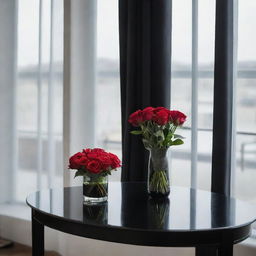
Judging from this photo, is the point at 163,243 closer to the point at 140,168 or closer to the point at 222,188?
the point at 222,188

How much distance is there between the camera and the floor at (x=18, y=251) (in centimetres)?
331

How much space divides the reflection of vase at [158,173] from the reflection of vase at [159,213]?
0.05m

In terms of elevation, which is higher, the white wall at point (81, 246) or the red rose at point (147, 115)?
the red rose at point (147, 115)

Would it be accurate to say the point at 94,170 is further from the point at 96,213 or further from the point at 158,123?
the point at 158,123

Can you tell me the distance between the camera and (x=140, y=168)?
2.82 m

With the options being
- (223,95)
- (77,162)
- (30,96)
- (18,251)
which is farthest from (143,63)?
(18,251)

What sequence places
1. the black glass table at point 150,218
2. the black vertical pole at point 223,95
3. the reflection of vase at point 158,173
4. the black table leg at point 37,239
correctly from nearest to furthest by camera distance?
the black glass table at point 150,218 < the reflection of vase at point 158,173 < the black table leg at point 37,239 < the black vertical pole at point 223,95

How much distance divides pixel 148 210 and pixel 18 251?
1.83 m

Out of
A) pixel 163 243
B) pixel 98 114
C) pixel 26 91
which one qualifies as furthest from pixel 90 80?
pixel 163 243

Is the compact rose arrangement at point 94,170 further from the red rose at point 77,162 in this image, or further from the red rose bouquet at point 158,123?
the red rose bouquet at point 158,123

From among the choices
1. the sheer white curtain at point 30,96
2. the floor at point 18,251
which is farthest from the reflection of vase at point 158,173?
the sheer white curtain at point 30,96

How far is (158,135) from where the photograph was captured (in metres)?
2.03

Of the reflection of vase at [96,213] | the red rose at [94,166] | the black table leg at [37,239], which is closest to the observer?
the reflection of vase at [96,213]

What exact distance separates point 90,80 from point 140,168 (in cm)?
85
